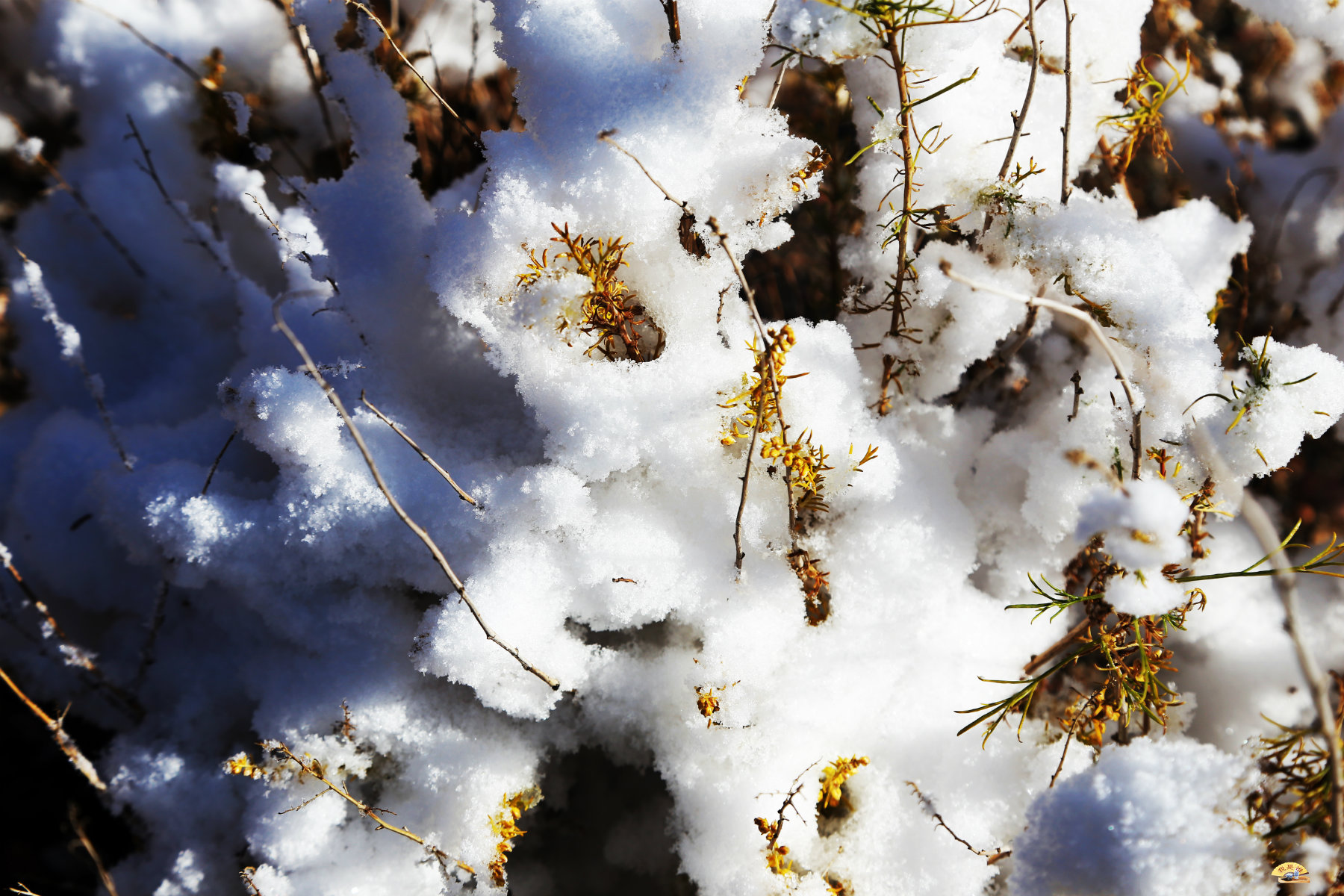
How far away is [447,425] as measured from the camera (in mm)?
1464

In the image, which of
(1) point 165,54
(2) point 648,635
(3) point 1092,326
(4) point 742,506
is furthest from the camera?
(1) point 165,54

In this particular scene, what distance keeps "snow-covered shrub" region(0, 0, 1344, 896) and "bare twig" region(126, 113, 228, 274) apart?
25 mm

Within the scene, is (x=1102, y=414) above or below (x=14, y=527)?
above

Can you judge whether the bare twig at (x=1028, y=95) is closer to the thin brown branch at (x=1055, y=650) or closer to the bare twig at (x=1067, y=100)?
the bare twig at (x=1067, y=100)

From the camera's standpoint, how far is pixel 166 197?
187cm

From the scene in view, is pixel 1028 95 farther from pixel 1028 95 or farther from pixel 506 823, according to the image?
pixel 506 823

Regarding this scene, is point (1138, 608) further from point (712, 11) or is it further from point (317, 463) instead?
point (317, 463)

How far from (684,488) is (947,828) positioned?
86 cm

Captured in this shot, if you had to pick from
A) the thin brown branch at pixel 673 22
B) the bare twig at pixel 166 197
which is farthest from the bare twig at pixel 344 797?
the thin brown branch at pixel 673 22

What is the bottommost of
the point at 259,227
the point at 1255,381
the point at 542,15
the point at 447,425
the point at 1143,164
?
the point at 447,425

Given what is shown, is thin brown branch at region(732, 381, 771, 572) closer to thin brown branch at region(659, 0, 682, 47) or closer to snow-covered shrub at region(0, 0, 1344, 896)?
snow-covered shrub at region(0, 0, 1344, 896)

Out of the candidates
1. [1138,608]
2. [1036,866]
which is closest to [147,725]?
[1036,866]

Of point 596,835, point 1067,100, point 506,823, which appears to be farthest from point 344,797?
point 1067,100

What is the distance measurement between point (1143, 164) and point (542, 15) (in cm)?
163
